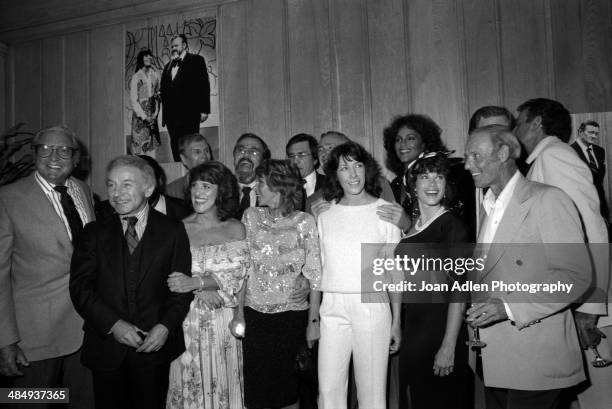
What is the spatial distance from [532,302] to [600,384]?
1176 millimetres

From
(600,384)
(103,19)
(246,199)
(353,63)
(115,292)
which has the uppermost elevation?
(103,19)

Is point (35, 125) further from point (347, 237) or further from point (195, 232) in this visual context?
point (347, 237)

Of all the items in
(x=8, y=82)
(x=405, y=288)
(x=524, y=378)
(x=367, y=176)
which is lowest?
(x=524, y=378)

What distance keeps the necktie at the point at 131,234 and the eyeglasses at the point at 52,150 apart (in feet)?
2.46

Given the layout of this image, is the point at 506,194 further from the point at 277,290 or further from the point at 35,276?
the point at 35,276

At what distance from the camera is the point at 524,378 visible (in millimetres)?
1756

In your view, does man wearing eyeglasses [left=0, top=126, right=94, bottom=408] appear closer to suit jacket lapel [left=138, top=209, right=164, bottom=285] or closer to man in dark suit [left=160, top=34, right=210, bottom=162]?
suit jacket lapel [left=138, top=209, right=164, bottom=285]

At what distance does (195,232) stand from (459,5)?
302 centimetres

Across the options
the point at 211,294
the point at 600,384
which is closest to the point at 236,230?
the point at 211,294

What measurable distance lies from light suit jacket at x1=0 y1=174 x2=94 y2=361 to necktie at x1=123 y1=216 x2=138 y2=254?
0.51 meters

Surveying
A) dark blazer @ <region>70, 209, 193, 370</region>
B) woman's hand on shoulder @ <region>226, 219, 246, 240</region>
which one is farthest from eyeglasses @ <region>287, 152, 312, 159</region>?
dark blazer @ <region>70, 209, 193, 370</region>

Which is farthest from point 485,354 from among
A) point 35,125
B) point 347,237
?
point 35,125

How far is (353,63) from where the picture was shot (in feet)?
13.2

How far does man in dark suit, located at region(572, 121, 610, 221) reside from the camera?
11.1ft
